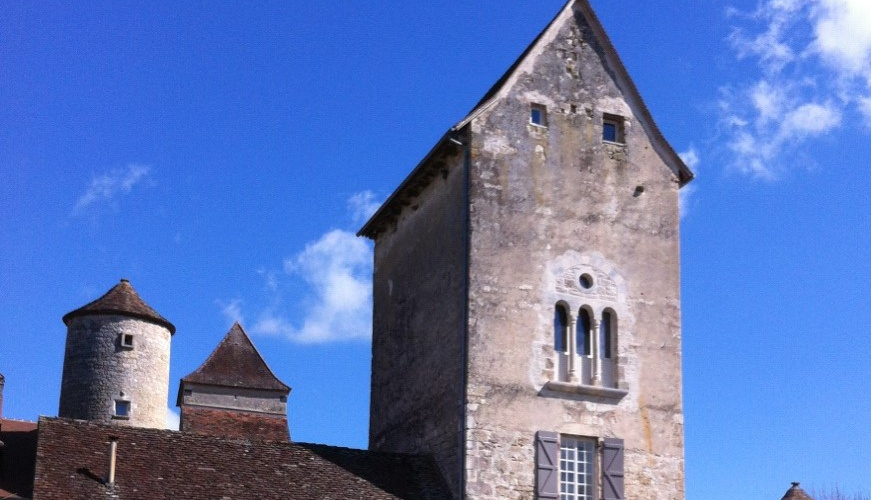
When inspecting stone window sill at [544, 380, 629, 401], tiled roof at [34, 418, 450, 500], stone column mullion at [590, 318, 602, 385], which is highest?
stone column mullion at [590, 318, 602, 385]

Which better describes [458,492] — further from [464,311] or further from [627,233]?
[627,233]

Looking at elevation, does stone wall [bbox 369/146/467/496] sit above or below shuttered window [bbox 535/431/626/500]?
above

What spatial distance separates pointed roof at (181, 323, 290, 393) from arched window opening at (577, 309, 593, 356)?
2055cm

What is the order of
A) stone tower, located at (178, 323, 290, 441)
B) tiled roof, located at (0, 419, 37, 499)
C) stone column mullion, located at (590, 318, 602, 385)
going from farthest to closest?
stone tower, located at (178, 323, 290, 441) → stone column mullion, located at (590, 318, 602, 385) → tiled roof, located at (0, 419, 37, 499)

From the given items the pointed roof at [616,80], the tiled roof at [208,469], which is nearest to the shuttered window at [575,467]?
the tiled roof at [208,469]

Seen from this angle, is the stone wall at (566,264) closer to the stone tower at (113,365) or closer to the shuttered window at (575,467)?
the shuttered window at (575,467)

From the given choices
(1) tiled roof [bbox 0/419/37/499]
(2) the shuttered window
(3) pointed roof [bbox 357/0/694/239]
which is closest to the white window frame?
(2) the shuttered window

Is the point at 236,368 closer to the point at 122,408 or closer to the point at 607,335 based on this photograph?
the point at 122,408

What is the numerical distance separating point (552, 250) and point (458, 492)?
5779 millimetres

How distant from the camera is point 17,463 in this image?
1139 inches

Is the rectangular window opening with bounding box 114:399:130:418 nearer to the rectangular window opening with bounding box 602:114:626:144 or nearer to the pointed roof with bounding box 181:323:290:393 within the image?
the pointed roof with bounding box 181:323:290:393

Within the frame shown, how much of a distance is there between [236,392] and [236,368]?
1.03 metres

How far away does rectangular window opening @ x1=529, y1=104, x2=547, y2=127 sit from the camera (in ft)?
93.8

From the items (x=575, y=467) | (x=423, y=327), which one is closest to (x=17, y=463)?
(x=423, y=327)
